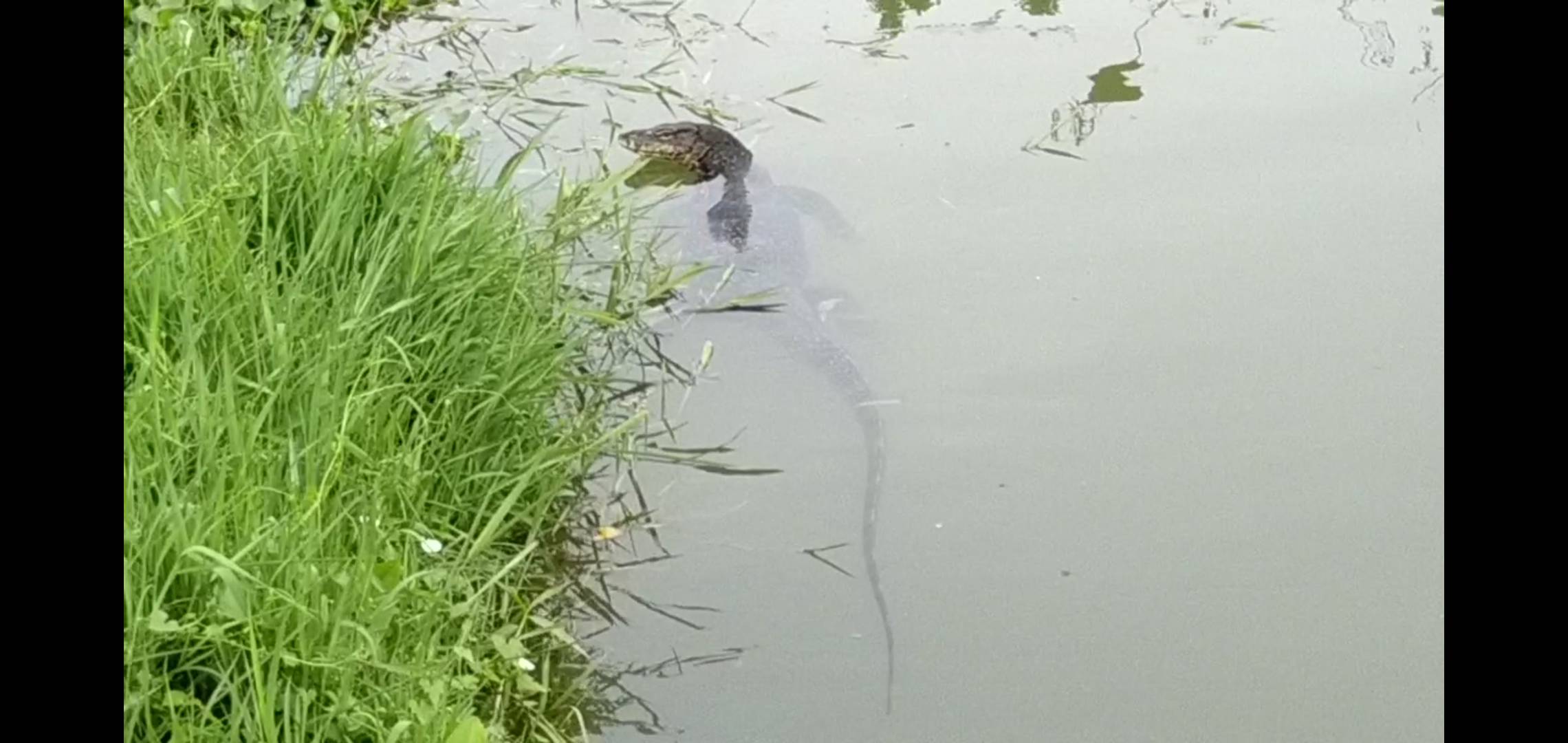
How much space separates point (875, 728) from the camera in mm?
2246

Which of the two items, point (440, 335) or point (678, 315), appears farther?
point (678, 315)

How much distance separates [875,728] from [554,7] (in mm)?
3060

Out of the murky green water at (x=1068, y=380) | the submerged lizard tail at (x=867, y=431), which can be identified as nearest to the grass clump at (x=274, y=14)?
the murky green water at (x=1068, y=380)

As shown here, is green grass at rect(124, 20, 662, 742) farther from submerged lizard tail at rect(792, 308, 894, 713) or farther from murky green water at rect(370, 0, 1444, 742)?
submerged lizard tail at rect(792, 308, 894, 713)

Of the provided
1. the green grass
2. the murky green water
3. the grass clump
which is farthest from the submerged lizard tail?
the grass clump

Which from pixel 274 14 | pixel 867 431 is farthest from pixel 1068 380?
pixel 274 14

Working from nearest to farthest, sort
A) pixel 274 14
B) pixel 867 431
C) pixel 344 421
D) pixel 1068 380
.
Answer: pixel 344 421, pixel 867 431, pixel 1068 380, pixel 274 14

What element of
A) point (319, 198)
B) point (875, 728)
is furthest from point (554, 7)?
point (875, 728)

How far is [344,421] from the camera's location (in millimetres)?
2078

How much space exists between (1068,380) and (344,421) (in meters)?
1.53

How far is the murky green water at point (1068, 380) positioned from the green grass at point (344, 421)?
226 mm

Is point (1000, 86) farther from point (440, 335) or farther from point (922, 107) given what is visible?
point (440, 335)

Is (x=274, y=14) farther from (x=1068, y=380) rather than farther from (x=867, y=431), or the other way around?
(x=1068, y=380)

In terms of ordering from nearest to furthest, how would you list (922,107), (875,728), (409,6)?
(875,728) < (922,107) < (409,6)
